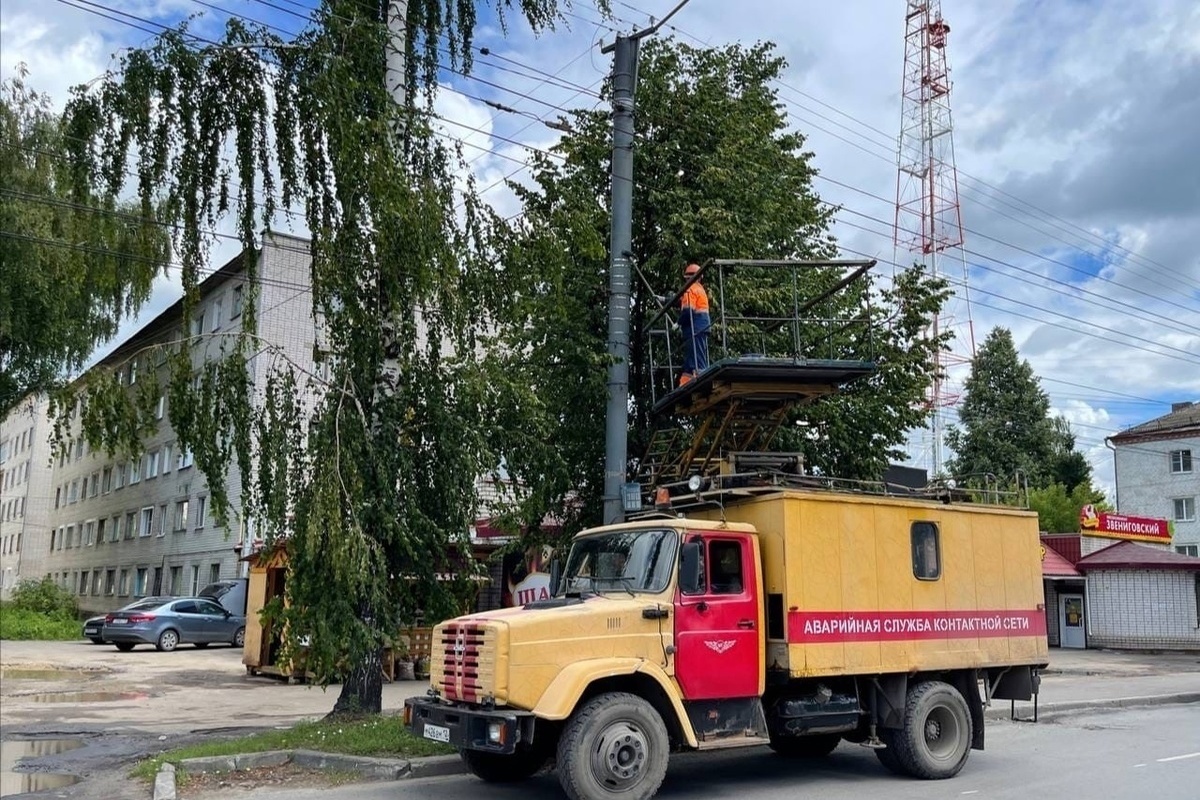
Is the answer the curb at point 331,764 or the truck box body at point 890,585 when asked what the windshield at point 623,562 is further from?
the curb at point 331,764

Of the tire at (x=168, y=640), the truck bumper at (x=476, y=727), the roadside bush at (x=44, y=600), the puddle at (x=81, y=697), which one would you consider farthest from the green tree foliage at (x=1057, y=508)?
the truck bumper at (x=476, y=727)

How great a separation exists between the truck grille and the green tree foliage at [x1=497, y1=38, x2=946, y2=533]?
16.7 feet

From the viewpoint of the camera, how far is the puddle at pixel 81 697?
16.9 metres

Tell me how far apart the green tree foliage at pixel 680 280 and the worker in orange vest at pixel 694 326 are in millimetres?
2487

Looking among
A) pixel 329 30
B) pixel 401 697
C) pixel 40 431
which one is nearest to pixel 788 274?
pixel 329 30

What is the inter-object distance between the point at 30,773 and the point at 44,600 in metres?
35.7

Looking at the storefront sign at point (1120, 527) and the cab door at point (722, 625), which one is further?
the storefront sign at point (1120, 527)

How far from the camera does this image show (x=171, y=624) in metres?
28.3

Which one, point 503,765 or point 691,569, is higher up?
point 691,569

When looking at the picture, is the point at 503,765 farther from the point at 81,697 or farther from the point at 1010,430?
the point at 1010,430

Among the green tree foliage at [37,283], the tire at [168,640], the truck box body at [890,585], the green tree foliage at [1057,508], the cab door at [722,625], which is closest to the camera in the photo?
the cab door at [722,625]

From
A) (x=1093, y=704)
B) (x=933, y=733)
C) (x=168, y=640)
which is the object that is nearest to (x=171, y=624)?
(x=168, y=640)

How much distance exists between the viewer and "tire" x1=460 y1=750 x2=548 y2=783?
9.18m

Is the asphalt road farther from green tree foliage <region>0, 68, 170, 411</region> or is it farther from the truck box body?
green tree foliage <region>0, 68, 170, 411</region>
